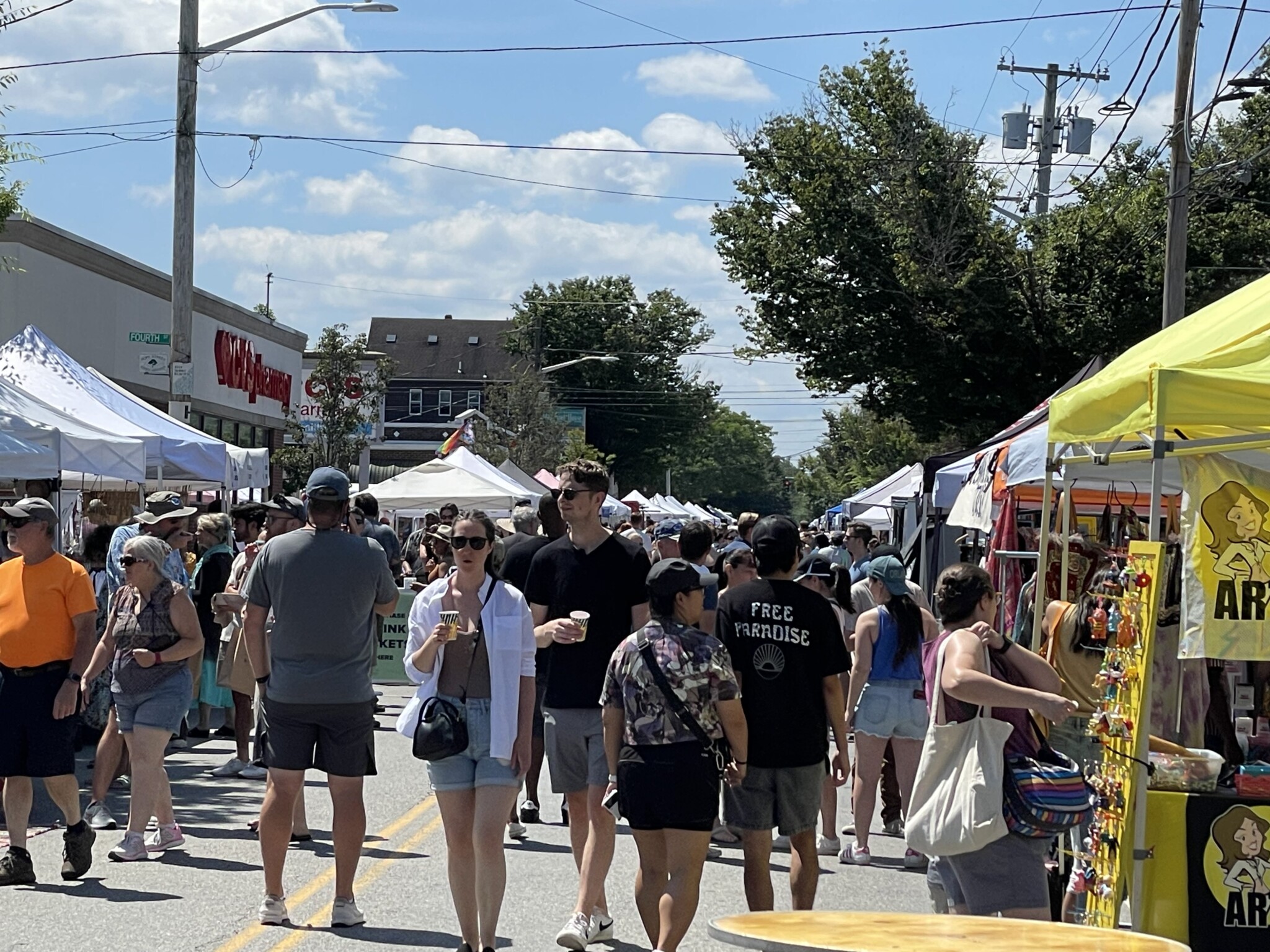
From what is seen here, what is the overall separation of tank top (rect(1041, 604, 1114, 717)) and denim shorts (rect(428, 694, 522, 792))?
9.52ft

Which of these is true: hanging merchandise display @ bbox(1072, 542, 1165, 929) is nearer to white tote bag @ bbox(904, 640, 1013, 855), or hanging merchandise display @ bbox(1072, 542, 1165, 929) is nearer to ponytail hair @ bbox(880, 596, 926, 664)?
white tote bag @ bbox(904, 640, 1013, 855)

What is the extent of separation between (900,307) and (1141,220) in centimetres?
472

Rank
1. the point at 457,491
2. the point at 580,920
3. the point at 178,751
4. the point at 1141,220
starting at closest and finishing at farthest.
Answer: the point at 580,920
the point at 178,751
the point at 457,491
the point at 1141,220

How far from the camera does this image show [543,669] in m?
9.38

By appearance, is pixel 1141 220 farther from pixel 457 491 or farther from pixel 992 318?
pixel 457 491

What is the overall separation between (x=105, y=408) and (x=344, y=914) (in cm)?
934

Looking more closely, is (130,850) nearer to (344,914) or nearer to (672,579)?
(344,914)

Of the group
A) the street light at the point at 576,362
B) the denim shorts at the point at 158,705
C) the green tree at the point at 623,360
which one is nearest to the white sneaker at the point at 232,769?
the denim shorts at the point at 158,705

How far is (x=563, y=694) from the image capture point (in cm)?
741

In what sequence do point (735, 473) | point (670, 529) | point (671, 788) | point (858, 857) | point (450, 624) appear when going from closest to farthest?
point (671, 788) < point (450, 624) < point (858, 857) < point (670, 529) < point (735, 473)

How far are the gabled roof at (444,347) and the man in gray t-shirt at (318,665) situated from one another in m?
97.4

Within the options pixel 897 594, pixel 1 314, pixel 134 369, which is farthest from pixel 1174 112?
pixel 134 369

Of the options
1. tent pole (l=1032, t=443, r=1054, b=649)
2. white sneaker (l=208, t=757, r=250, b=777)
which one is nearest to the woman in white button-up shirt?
tent pole (l=1032, t=443, r=1054, b=649)

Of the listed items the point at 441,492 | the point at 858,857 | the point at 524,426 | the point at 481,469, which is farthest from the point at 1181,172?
the point at 524,426
